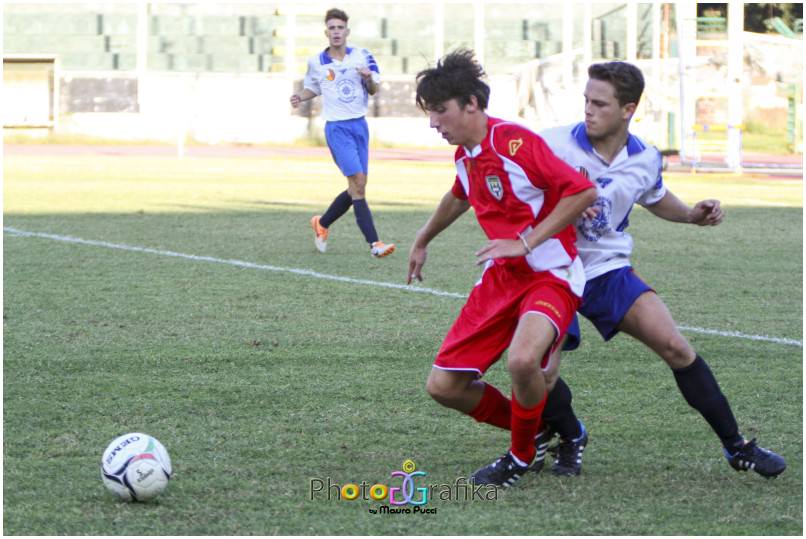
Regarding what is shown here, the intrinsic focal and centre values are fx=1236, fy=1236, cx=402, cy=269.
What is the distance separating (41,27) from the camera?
3494 centimetres

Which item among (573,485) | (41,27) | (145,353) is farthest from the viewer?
(41,27)

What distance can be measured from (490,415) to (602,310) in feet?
1.76

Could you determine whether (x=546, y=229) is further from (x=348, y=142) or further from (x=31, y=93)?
(x=31, y=93)

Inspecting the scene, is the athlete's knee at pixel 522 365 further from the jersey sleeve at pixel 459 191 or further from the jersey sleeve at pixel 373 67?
the jersey sleeve at pixel 373 67

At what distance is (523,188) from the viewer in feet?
13.3

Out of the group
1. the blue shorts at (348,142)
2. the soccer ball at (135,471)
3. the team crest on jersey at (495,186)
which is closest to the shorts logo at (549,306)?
the team crest on jersey at (495,186)

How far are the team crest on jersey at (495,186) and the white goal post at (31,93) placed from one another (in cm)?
2611

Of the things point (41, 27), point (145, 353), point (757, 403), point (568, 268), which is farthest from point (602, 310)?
point (41, 27)

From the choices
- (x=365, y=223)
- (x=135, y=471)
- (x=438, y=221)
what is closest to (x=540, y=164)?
(x=438, y=221)

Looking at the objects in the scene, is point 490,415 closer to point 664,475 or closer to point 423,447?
point 423,447

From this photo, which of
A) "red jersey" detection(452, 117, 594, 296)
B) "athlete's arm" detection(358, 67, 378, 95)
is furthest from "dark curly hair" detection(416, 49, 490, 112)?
"athlete's arm" detection(358, 67, 378, 95)

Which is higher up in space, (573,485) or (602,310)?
(602,310)

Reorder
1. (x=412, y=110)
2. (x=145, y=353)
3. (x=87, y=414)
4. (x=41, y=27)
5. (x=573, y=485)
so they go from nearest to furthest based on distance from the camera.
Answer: (x=573, y=485), (x=87, y=414), (x=145, y=353), (x=412, y=110), (x=41, y=27)

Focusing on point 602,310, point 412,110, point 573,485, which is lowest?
point 573,485
